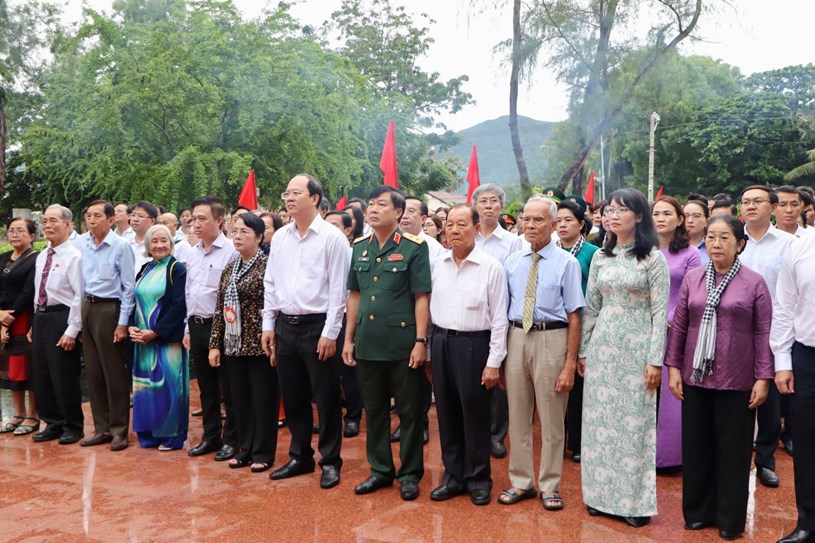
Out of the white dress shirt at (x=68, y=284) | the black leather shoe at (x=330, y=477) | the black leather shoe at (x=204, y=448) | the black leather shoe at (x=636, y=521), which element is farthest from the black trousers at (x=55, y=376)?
the black leather shoe at (x=636, y=521)

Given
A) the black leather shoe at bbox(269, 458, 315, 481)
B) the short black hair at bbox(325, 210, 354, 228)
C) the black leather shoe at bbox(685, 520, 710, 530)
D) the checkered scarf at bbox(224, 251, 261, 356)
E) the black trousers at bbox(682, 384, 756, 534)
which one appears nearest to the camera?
the black trousers at bbox(682, 384, 756, 534)

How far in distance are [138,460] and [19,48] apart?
24433 mm

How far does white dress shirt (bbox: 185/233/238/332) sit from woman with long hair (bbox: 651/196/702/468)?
3.05m

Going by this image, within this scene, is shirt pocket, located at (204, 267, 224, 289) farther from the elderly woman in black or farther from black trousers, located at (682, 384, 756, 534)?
black trousers, located at (682, 384, 756, 534)

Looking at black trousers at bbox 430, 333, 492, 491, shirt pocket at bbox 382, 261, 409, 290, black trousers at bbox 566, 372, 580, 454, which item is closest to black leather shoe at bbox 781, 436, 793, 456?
black trousers at bbox 566, 372, 580, 454

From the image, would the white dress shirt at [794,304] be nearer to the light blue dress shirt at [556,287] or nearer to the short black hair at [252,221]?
the light blue dress shirt at [556,287]

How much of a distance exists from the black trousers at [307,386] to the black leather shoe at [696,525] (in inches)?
84.5

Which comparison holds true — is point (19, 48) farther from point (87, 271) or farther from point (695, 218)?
point (695, 218)

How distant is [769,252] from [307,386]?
3381 millimetres

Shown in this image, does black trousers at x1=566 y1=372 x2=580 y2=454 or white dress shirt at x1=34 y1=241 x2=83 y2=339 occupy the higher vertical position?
white dress shirt at x1=34 y1=241 x2=83 y2=339

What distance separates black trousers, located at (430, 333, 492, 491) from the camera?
13.9 ft

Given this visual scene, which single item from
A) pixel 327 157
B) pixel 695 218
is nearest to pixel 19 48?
pixel 327 157

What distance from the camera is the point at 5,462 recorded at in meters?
5.23

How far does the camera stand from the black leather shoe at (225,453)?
5.22 metres
